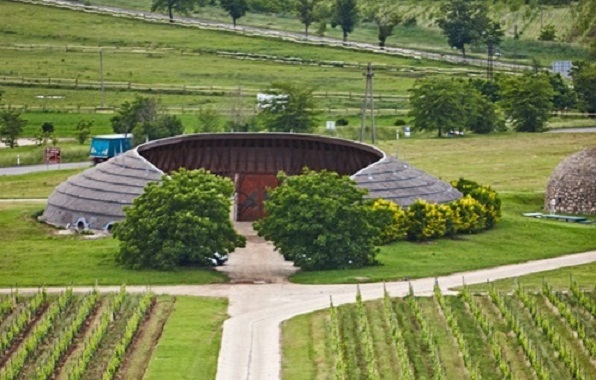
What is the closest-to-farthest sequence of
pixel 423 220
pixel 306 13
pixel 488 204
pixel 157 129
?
pixel 423 220, pixel 488 204, pixel 157 129, pixel 306 13

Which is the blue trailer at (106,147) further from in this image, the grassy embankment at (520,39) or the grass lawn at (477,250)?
the grassy embankment at (520,39)

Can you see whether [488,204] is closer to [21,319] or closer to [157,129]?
[21,319]

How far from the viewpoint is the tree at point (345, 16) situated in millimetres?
189000

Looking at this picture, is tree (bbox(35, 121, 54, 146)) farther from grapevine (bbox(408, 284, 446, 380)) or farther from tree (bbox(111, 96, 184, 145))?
grapevine (bbox(408, 284, 446, 380))

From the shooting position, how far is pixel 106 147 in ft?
355

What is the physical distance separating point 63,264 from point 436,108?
199ft

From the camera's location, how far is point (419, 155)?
11481 centimetres

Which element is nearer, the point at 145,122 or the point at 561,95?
the point at 145,122

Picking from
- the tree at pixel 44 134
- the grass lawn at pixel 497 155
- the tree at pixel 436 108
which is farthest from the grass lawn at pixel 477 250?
the tree at pixel 44 134

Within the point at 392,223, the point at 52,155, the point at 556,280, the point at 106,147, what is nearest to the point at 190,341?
the point at 556,280

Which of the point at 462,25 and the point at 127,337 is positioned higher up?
the point at 462,25

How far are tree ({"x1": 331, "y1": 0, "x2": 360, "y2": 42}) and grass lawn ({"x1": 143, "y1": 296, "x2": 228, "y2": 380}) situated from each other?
415 ft

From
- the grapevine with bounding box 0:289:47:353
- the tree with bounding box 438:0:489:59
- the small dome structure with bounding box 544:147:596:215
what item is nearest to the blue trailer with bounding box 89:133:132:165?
the small dome structure with bounding box 544:147:596:215

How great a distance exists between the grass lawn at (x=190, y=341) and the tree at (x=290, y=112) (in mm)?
57190
